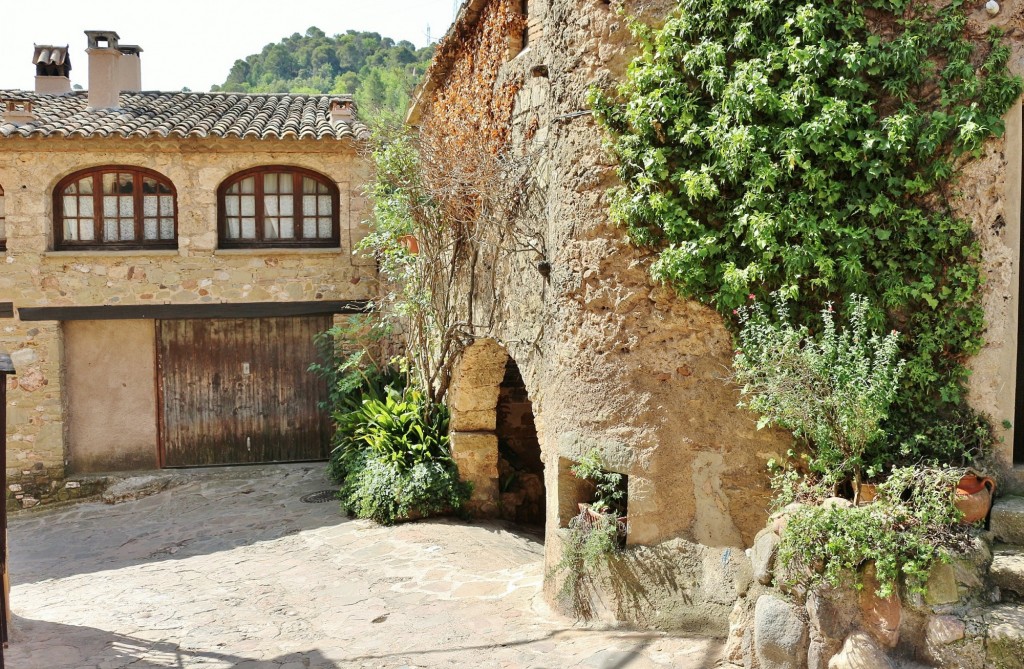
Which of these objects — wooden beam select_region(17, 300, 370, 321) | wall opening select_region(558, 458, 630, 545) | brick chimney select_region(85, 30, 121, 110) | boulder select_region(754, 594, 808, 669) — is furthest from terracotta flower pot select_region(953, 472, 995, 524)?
brick chimney select_region(85, 30, 121, 110)

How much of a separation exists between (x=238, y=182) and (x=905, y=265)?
9.52m

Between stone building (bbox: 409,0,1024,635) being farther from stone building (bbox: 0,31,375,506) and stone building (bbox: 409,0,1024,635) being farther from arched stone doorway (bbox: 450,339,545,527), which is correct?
stone building (bbox: 0,31,375,506)

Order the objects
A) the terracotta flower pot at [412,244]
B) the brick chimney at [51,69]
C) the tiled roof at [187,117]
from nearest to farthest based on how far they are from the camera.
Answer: the terracotta flower pot at [412,244], the tiled roof at [187,117], the brick chimney at [51,69]

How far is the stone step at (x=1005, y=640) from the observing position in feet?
12.3

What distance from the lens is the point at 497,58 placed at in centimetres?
722

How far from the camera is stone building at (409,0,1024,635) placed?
469 centimetres

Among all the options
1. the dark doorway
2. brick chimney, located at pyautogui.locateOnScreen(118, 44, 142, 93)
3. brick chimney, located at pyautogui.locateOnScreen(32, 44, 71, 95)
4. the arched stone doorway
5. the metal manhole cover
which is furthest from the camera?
brick chimney, located at pyautogui.locateOnScreen(32, 44, 71, 95)

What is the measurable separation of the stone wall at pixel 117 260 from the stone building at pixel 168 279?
2 centimetres

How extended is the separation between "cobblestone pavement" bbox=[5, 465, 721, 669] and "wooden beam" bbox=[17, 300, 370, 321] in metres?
2.68

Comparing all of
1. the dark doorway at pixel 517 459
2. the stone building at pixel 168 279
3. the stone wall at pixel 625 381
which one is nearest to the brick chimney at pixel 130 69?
the stone building at pixel 168 279

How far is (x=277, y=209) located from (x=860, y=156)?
8.95 metres

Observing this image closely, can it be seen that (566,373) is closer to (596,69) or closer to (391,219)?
(596,69)

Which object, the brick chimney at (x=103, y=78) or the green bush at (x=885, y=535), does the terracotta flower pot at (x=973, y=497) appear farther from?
the brick chimney at (x=103, y=78)

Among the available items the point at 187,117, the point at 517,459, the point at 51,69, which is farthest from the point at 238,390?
the point at 51,69
